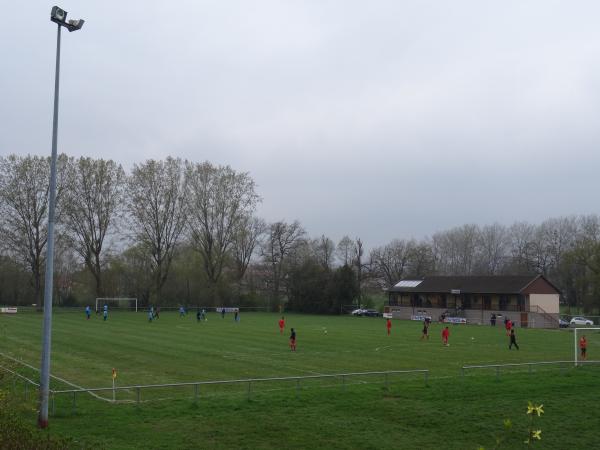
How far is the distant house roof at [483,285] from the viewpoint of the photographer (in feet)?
228

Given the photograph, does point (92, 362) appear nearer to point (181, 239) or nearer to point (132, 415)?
point (132, 415)

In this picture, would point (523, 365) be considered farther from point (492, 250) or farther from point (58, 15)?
point (492, 250)

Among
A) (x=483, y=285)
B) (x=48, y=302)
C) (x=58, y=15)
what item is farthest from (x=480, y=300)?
(x=58, y=15)

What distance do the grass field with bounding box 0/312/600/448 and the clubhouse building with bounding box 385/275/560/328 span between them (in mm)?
32383

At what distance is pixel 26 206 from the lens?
7150 cm

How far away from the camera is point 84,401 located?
63.3 ft

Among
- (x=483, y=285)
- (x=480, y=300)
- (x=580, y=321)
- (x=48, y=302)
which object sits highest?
(x=48, y=302)

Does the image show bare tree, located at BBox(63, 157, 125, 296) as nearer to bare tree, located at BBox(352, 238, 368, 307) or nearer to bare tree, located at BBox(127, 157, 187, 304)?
bare tree, located at BBox(127, 157, 187, 304)

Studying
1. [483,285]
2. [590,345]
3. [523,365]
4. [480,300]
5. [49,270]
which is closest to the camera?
[49,270]

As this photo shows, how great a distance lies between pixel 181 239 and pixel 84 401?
6355cm

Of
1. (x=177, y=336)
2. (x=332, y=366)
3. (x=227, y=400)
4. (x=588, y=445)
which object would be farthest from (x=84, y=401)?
(x=177, y=336)

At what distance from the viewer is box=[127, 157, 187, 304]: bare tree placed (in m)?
76.1

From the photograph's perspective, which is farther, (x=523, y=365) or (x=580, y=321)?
(x=580, y=321)

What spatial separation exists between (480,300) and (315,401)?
58.9 metres
